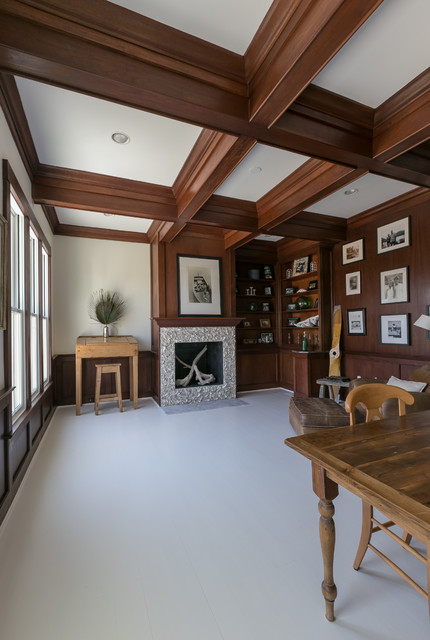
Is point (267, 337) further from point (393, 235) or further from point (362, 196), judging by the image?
point (362, 196)

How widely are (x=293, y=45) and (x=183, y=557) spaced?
285cm

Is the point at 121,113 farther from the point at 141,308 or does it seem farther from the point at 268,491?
the point at 141,308

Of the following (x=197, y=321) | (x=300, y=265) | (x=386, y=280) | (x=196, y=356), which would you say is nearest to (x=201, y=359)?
(x=196, y=356)

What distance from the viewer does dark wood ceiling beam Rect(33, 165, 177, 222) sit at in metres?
3.39

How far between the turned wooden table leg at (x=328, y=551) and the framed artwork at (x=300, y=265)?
486 centimetres

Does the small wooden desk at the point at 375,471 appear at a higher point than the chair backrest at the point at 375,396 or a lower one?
lower

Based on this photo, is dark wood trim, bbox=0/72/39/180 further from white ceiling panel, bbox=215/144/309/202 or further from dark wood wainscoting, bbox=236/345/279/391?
dark wood wainscoting, bbox=236/345/279/391

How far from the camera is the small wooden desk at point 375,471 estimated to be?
3.11 ft

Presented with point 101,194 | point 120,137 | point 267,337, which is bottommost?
point 267,337

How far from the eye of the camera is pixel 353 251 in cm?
485

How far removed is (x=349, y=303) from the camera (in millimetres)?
4945

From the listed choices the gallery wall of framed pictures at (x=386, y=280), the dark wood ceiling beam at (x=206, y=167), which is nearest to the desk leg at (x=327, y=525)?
the dark wood ceiling beam at (x=206, y=167)

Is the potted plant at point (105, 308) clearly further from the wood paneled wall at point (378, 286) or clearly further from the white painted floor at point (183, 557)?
the wood paneled wall at point (378, 286)

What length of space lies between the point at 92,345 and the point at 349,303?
403 centimetres
